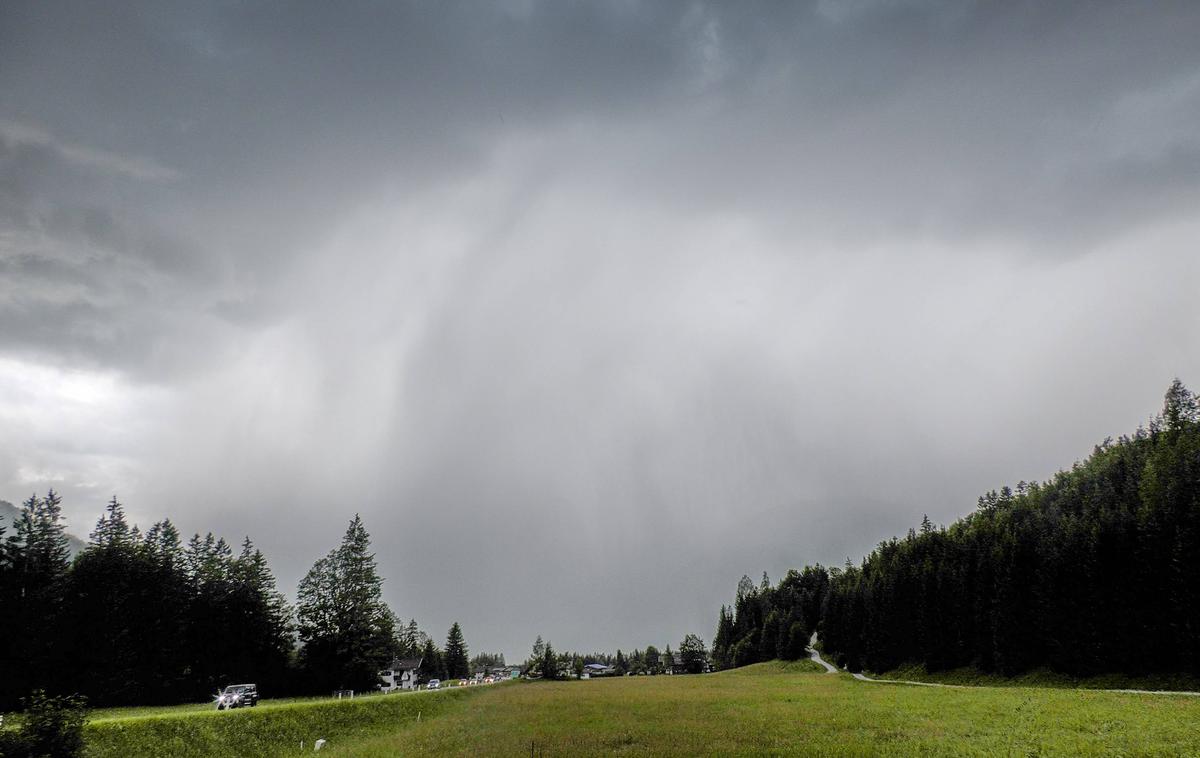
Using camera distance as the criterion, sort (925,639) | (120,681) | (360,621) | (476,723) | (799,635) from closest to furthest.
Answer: (476,723) < (120,681) < (360,621) < (925,639) < (799,635)

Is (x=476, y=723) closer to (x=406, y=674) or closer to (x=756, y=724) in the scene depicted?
(x=756, y=724)

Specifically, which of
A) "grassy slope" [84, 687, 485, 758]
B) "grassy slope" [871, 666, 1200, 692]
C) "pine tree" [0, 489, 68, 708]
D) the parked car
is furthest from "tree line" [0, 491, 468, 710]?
"grassy slope" [871, 666, 1200, 692]

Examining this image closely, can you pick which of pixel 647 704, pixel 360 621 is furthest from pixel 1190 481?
pixel 360 621

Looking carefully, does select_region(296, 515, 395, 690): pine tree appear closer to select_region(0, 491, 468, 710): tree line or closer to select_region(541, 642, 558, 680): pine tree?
select_region(0, 491, 468, 710): tree line

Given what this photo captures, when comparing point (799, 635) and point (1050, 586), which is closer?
point (1050, 586)

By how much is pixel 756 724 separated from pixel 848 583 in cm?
10609

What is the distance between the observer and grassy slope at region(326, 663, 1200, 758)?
26.4 meters

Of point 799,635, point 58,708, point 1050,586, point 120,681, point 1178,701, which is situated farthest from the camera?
point 799,635

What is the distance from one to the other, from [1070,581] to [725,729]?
47.2m

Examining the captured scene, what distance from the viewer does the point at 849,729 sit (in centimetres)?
3331

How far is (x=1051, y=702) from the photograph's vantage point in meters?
38.5

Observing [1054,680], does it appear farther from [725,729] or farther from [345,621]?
[345,621]

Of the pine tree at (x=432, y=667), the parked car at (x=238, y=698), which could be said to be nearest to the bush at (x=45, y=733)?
the parked car at (x=238, y=698)

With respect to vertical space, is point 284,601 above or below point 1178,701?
above
